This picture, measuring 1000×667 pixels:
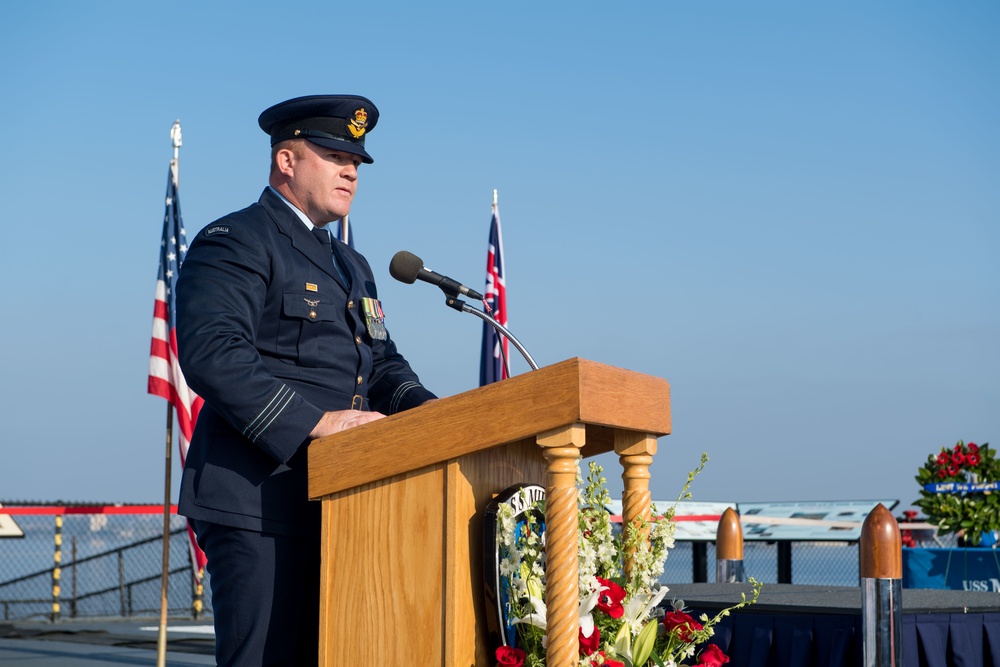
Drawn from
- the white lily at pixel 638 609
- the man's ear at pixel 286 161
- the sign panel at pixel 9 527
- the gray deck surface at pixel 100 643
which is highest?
the man's ear at pixel 286 161

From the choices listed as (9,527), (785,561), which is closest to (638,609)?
(785,561)

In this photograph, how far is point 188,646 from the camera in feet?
24.7

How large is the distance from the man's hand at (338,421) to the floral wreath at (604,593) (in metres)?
0.37

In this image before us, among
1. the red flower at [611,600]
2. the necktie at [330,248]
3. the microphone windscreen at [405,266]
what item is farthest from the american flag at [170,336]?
the red flower at [611,600]

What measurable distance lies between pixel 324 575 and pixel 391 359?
2.57 feet

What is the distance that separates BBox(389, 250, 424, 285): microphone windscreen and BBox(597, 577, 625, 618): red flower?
3.54ft

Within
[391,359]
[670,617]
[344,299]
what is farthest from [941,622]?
[344,299]

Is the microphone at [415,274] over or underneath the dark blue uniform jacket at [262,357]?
over

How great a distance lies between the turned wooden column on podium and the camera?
1.70 m

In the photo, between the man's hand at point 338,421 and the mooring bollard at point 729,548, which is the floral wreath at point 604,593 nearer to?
the man's hand at point 338,421

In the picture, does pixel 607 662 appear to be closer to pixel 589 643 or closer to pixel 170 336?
pixel 589 643

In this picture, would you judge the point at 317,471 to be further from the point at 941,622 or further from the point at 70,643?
the point at 70,643

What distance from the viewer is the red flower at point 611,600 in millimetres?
1863

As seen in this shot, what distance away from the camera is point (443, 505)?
1764 mm
